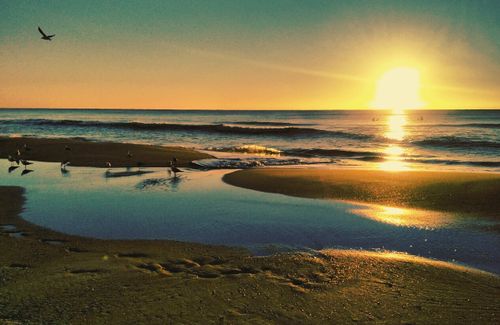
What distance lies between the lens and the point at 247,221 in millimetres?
8320

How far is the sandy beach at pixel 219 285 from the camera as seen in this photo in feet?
13.9

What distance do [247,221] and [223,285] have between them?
3.40 metres

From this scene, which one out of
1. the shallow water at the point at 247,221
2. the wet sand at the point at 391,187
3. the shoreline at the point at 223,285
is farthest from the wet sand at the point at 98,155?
the shoreline at the point at 223,285

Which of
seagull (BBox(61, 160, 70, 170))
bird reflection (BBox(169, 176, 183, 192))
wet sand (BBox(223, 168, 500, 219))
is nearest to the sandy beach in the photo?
wet sand (BBox(223, 168, 500, 219))

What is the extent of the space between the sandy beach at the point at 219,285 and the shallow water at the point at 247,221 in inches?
23.1

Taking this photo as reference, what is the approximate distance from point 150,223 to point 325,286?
168 inches

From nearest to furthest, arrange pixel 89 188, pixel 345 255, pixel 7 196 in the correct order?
pixel 345 255 → pixel 7 196 → pixel 89 188

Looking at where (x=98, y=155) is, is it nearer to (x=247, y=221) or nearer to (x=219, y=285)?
(x=247, y=221)

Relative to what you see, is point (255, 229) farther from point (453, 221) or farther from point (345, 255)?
point (453, 221)

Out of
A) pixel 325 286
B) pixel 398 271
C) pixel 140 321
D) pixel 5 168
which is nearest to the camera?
pixel 140 321

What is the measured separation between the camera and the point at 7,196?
10312 mm

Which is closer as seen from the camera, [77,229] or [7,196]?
[77,229]

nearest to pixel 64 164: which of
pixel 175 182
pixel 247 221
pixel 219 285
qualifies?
pixel 175 182

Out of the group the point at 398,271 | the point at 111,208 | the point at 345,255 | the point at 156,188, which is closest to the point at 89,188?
the point at 156,188
